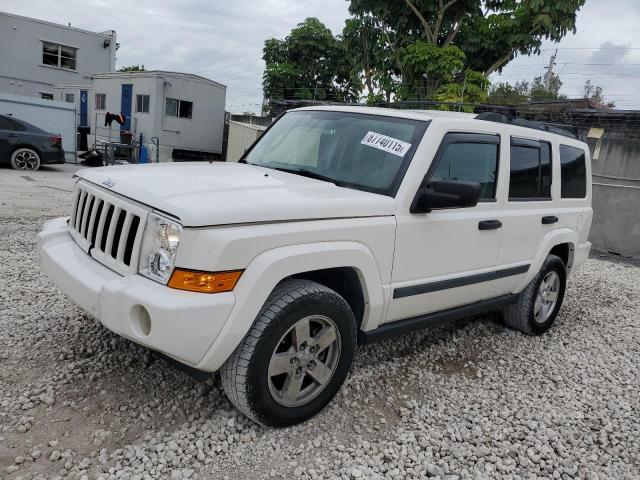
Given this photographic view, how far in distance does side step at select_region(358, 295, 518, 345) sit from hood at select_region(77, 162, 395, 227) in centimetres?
74

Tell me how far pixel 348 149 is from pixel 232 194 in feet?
3.66

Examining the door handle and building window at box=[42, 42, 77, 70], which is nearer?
the door handle

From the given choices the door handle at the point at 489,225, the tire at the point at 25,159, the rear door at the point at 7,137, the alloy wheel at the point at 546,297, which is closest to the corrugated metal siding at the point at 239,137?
the tire at the point at 25,159

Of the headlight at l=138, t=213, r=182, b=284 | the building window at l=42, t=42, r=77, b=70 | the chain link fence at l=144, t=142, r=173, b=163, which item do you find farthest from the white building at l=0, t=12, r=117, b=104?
the headlight at l=138, t=213, r=182, b=284

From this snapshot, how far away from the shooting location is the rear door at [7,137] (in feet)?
40.7

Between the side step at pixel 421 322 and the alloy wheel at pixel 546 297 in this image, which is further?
the alloy wheel at pixel 546 297

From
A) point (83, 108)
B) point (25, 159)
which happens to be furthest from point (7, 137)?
point (83, 108)

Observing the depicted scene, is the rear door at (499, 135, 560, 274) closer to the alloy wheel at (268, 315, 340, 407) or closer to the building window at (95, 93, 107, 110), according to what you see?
the alloy wheel at (268, 315, 340, 407)

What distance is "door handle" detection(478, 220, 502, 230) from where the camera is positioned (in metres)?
3.53

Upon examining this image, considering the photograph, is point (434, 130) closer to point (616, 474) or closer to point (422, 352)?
point (422, 352)

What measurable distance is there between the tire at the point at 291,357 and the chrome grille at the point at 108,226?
684 mm

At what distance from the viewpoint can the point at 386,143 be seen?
3277mm

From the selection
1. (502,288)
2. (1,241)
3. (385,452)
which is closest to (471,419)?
(385,452)

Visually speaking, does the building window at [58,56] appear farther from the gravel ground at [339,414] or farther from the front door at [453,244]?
the front door at [453,244]
